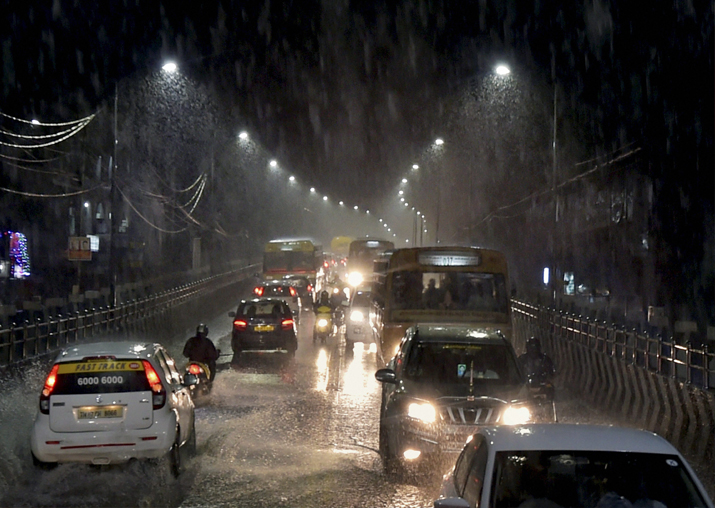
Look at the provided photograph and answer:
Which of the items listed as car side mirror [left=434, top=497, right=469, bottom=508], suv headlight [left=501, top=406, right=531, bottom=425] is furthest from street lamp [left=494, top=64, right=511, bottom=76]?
car side mirror [left=434, top=497, right=469, bottom=508]

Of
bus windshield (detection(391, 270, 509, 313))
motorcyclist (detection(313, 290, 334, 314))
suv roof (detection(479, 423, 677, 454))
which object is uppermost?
bus windshield (detection(391, 270, 509, 313))

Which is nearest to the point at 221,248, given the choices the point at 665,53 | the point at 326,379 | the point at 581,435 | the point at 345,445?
the point at 665,53

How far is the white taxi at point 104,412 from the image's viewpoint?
9.73m

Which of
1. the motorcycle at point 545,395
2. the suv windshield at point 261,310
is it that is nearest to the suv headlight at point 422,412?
the motorcycle at point 545,395

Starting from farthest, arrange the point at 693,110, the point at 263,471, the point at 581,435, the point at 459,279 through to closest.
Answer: the point at 693,110 → the point at 459,279 → the point at 263,471 → the point at 581,435

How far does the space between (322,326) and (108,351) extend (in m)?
17.8

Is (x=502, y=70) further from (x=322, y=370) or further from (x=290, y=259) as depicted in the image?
(x=290, y=259)

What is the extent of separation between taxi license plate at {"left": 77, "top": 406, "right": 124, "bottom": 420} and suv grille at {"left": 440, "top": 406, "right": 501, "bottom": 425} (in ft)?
11.1

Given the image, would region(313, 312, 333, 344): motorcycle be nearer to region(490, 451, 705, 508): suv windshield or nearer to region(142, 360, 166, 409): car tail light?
region(142, 360, 166, 409): car tail light

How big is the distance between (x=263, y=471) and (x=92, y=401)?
205cm

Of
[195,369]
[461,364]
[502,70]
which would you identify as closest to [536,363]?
[461,364]

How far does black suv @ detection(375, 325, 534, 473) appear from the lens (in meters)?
9.81

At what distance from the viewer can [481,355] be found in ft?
36.2

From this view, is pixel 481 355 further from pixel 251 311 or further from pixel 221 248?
pixel 221 248
